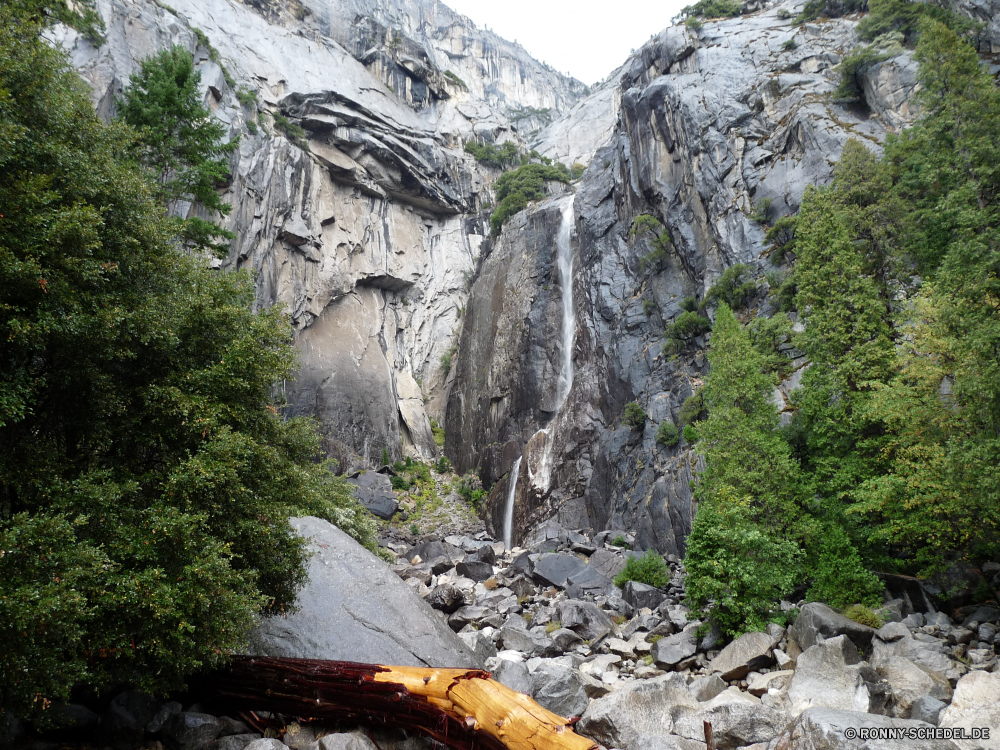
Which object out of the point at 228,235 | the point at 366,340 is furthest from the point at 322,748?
the point at 366,340

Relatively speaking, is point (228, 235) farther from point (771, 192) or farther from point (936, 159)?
point (771, 192)

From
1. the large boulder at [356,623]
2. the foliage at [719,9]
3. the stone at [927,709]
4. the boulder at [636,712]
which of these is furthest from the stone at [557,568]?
the foliage at [719,9]

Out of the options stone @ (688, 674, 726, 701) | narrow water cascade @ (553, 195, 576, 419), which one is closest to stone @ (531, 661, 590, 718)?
stone @ (688, 674, 726, 701)

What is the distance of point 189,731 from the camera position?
7840 mm

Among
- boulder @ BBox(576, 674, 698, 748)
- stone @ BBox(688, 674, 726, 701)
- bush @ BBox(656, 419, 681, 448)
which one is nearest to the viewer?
boulder @ BBox(576, 674, 698, 748)

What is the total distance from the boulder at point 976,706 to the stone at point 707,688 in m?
3.58

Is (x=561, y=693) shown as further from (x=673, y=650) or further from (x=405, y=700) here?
(x=673, y=650)

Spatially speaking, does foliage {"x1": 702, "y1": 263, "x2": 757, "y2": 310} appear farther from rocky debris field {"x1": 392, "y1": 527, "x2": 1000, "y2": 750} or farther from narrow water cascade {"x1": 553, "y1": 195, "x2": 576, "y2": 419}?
rocky debris field {"x1": 392, "y1": 527, "x2": 1000, "y2": 750}

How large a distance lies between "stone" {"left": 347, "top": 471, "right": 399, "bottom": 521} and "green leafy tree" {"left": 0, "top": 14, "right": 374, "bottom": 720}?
32.0 m

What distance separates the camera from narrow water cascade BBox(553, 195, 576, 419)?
44.1 metres

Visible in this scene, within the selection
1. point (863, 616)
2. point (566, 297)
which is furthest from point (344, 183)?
point (863, 616)

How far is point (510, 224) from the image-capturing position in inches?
2173

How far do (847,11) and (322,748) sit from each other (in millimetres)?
53765

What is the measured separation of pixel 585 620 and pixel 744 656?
232 inches
